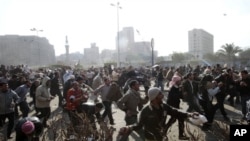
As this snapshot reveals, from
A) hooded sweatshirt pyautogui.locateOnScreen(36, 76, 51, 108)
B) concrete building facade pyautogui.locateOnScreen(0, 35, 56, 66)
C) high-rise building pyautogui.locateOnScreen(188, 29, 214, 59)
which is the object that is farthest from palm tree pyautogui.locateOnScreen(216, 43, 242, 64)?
high-rise building pyautogui.locateOnScreen(188, 29, 214, 59)

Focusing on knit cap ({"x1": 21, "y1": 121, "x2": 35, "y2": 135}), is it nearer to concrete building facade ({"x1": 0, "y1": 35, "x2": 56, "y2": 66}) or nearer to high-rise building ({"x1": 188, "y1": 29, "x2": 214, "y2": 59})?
concrete building facade ({"x1": 0, "y1": 35, "x2": 56, "y2": 66})

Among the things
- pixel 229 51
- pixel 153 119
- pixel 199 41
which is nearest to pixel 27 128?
pixel 153 119

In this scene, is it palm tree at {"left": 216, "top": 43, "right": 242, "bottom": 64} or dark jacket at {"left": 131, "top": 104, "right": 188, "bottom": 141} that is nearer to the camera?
dark jacket at {"left": 131, "top": 104, "right": 188, "bottom": 141}

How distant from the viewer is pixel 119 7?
45875mm

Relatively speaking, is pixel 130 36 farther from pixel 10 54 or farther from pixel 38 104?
pixel 38 104

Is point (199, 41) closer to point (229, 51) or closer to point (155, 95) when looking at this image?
point (229, 51)

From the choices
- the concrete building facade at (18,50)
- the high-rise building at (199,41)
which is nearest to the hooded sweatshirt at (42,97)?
the concrete building facade at (18,50)

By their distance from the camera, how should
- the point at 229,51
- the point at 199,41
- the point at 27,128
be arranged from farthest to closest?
the point at 199,41 → the point at 229,51 → the point at 27,128

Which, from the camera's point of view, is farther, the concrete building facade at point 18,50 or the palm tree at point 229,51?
the concrete building facade at point 18,50

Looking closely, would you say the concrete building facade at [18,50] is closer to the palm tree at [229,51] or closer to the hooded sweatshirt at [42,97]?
the palm tree at [229,51]

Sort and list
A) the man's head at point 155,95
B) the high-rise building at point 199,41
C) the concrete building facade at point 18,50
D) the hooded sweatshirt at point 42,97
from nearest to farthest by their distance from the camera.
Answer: the man's head at point 155,95 < the hooded sweatshirt at point 42,97 < the concrete building facade at point 18,50 < the high-rise building at point 199,41

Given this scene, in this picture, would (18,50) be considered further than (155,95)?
Yes

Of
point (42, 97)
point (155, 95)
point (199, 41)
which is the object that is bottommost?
point (42, 97)

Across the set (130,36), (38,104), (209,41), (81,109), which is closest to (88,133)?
(81,109)
